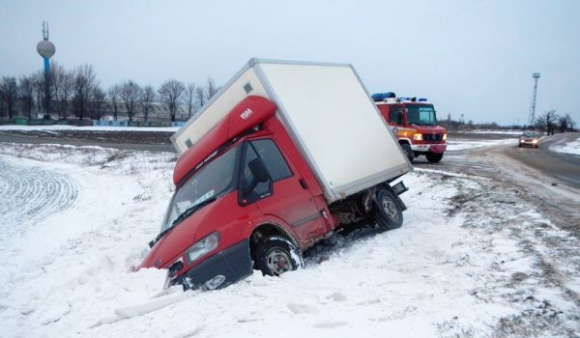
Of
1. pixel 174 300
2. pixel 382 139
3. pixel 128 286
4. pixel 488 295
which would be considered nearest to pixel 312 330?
pixel 174 300

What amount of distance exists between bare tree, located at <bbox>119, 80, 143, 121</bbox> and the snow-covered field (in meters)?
89.5

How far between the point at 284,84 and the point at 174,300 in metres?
3.59

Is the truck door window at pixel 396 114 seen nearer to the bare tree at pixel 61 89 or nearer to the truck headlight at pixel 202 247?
the truck headlight at pixel 202 247

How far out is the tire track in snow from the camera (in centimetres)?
1093

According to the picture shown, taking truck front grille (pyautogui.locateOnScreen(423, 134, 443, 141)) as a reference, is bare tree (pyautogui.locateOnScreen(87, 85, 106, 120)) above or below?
above

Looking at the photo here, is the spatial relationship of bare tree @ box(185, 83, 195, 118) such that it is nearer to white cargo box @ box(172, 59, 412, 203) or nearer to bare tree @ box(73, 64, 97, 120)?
bare tree @ box(73, 64, 97, 120)

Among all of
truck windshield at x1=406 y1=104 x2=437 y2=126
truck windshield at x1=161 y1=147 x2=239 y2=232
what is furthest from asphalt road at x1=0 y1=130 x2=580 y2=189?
truck windshield at x1=161 y1=147 x2=239 y2=232

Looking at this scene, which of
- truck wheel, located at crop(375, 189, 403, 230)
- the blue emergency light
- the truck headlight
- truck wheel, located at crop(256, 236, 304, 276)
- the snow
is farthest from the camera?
the snow

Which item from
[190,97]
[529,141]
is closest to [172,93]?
[190,97]

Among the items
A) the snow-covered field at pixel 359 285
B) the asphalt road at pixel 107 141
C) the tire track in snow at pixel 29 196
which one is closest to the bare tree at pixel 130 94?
the asphalt road at pixel 107 141

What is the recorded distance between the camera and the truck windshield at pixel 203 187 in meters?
5.51

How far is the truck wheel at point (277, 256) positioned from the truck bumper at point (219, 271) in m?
0.29

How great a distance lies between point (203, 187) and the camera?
576cm

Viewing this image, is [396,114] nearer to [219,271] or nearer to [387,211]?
[387,211]
